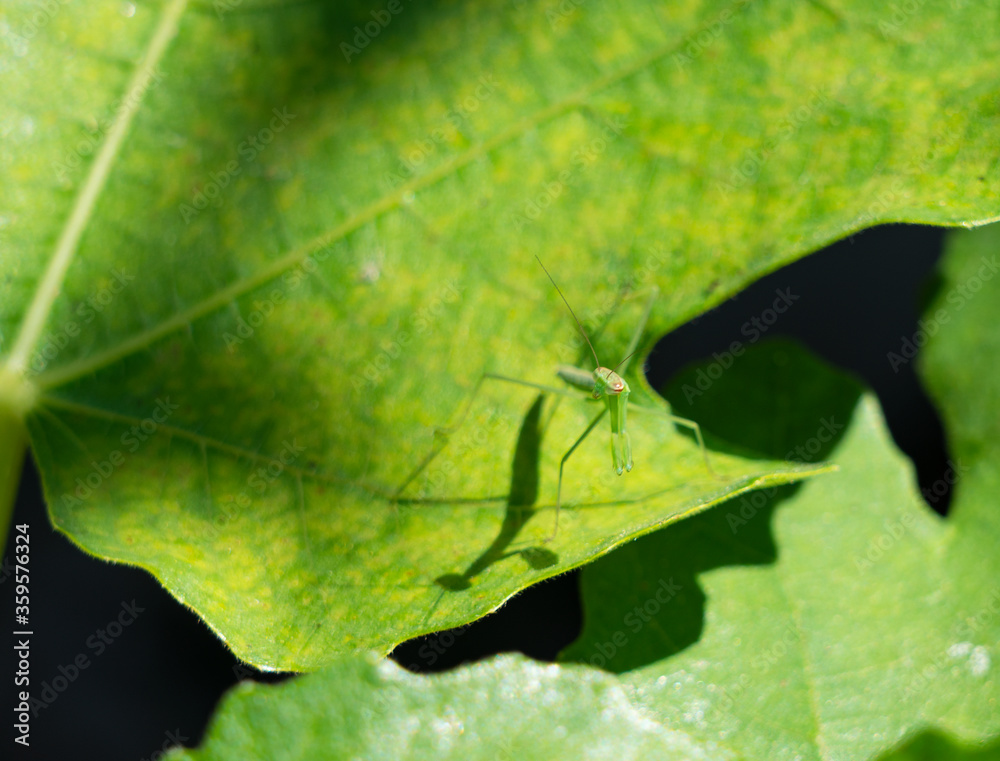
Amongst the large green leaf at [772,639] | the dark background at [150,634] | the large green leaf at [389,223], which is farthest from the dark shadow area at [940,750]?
the dark background at [150,634]

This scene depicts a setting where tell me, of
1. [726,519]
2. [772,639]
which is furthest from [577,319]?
[772,639]

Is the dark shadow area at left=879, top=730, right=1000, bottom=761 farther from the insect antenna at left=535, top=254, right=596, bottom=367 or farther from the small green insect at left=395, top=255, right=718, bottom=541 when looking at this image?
the insect antenna at left=535, top=254, right=596, bottom=367

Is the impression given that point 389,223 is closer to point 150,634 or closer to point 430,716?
point 430,716

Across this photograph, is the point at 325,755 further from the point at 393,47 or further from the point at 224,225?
the point at 393,47

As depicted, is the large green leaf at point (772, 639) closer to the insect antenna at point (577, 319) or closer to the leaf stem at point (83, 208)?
the insect antenna at point (577, 319)

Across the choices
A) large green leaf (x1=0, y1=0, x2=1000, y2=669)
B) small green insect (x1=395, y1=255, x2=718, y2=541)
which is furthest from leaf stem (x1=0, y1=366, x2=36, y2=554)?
small green insect (x1=395, y1=255, x2=718, y2=541)

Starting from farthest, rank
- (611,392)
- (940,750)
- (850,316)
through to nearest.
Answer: (850,316)
(611,392)
(940,750)

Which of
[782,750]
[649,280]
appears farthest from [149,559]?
[782,750]
